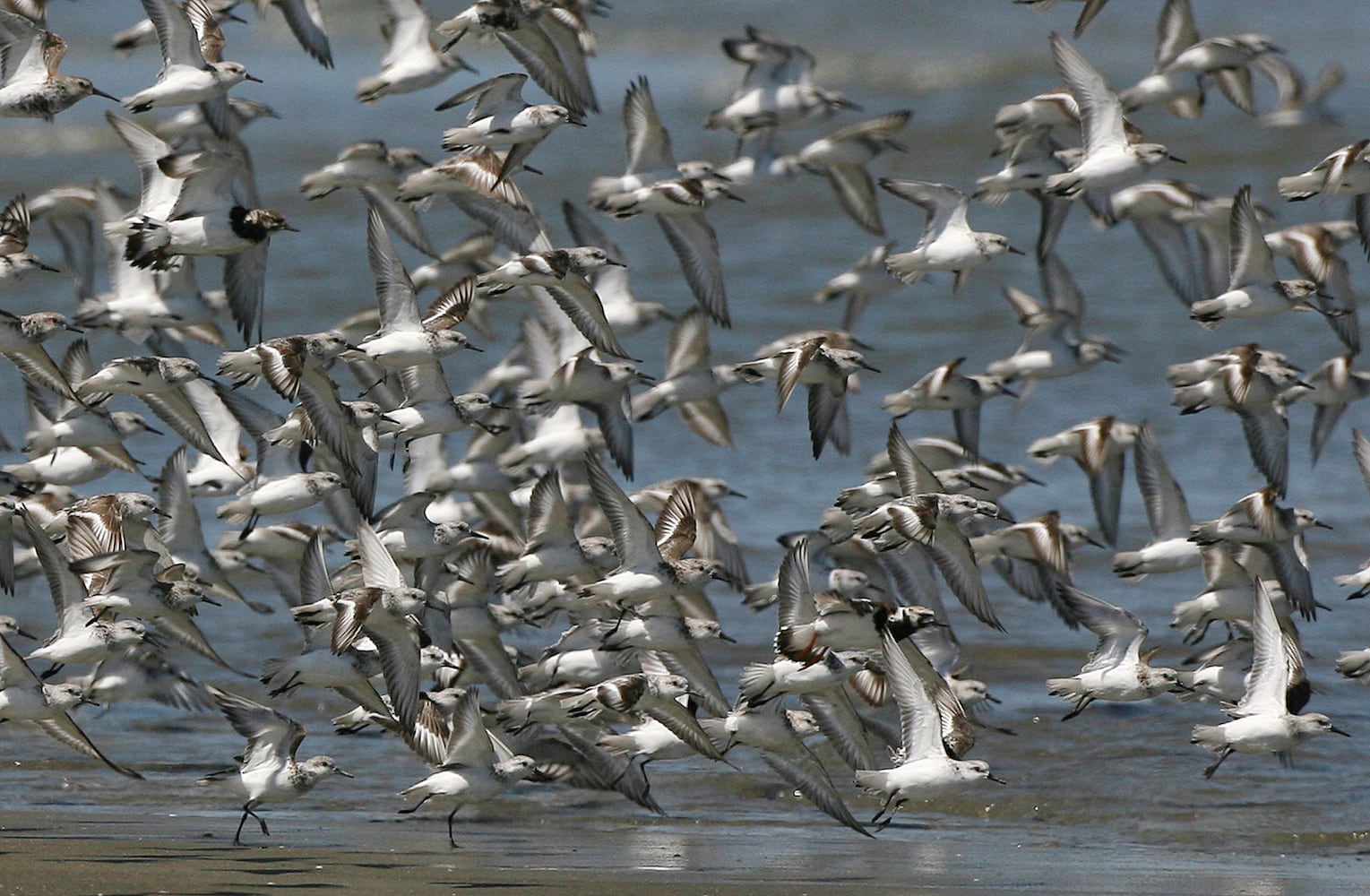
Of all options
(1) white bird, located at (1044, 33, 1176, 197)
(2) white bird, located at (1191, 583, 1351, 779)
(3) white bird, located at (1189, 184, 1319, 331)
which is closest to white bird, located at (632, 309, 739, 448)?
(1) white bird, located at (1044, 33, 1176, 197)

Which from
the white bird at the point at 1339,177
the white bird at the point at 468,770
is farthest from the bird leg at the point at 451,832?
the white bird at the point at 1339,177

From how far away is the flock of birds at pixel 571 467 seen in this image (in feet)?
23.8

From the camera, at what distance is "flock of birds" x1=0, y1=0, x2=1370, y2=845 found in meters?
7.24

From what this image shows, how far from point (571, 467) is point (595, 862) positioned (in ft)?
12.8

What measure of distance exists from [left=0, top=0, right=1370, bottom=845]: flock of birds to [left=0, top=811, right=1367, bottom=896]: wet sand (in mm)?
210

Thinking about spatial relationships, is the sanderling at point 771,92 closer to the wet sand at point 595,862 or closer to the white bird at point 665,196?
the white bird at point 665,196

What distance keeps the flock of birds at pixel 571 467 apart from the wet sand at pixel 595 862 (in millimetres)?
210

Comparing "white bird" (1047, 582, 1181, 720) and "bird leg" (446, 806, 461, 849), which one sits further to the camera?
"white bird" (1047, 582, 1181, 720)

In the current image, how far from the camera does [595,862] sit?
645 cm

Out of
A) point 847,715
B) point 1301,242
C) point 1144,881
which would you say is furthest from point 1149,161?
point 1144,881

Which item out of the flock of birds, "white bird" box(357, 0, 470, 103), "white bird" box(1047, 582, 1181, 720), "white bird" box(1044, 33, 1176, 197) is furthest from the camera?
"white bird" box(357, 0, 470, 103)

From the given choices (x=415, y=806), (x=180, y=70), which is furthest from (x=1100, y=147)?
(x=415, y=806)

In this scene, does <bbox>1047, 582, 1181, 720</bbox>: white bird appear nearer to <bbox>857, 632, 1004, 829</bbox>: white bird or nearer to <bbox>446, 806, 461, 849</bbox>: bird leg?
<bbox>857, 632, 1004, 829</bbox>: white bird

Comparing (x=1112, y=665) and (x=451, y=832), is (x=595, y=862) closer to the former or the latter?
(x=451, y=832)
